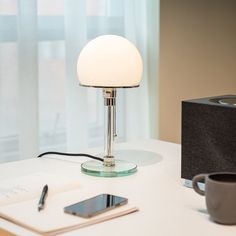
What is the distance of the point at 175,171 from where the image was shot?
1575 mm

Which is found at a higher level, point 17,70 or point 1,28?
point 1,28

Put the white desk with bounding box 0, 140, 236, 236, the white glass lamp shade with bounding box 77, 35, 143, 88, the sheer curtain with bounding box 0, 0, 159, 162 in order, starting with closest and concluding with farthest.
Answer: the white desk with bounding box 0, 140, 236, 236 < the white glass lamp shade with bounding box 77, 35, 143, 88 < the sheer curtain with bounding box 0, 0, 159, 162

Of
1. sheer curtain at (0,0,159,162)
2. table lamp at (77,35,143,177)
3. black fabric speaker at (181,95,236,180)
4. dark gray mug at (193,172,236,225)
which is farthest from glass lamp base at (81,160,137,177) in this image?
sheer curtain at (0,0,159,162)

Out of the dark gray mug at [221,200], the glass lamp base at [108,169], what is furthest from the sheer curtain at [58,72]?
the dark gray mug at [221,200]

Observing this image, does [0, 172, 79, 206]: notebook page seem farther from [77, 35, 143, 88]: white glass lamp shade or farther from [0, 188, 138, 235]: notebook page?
[77, 35, 143, 88]: white glass lamp shade

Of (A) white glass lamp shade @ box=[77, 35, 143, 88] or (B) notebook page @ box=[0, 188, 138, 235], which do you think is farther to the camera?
(A) white glass lamp shade @ box=[77, 35, 143, 88]

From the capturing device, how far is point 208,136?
1.35 meters

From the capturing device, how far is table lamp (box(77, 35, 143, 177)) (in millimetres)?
1485

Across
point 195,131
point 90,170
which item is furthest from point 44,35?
point 195,131

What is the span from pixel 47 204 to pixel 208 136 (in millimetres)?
426

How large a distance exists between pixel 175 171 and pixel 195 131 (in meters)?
0.23

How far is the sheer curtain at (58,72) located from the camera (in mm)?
2424

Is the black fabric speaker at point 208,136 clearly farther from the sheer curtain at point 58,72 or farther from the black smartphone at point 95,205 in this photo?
the sheer curtain at point 58,72

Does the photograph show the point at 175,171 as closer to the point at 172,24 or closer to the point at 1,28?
the point at 1,28
